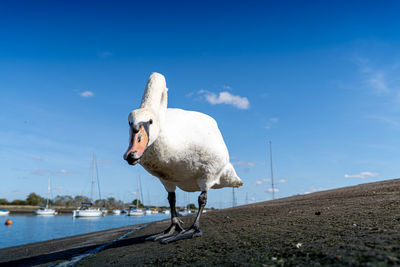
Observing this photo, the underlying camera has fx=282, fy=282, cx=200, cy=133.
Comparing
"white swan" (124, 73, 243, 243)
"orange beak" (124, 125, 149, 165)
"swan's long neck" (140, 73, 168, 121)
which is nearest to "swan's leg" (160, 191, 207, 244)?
"white swan" (124, 73, 243, 243)

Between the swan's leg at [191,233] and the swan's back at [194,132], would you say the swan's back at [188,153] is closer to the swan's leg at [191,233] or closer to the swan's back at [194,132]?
the swan's back at [194,132]

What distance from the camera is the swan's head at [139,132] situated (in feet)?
14.9

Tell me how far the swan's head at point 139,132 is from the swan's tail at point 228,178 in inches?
122

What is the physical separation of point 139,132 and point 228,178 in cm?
387

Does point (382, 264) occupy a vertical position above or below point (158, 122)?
below

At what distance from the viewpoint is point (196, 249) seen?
5.00m

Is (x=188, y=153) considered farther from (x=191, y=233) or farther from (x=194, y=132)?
(x=191, y=233)

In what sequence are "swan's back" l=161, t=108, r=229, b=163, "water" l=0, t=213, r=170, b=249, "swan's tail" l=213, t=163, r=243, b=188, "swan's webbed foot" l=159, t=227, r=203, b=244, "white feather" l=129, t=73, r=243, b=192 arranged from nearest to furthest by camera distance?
"white feather" l=129, t=73, r=243, b=192 → "swan's back" l=161, t=108, r=229, b=163 → "swan's webbed foot" l=159, t=227, r=203, b=244 → "swan's tail" l=213, t=163, r=243, b=188 → "water" l=0, t=213, r=170, b=249

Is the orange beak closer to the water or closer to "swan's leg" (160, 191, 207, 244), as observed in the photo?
"swan's leg" (160, 191, 207, 244)

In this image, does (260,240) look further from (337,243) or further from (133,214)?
(133,214)

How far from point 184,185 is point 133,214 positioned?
9655 cm

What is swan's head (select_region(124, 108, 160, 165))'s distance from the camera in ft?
14.9

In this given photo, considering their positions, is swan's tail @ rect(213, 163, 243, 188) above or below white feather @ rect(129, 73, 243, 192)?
below

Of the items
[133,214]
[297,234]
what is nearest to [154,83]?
[297,234]
